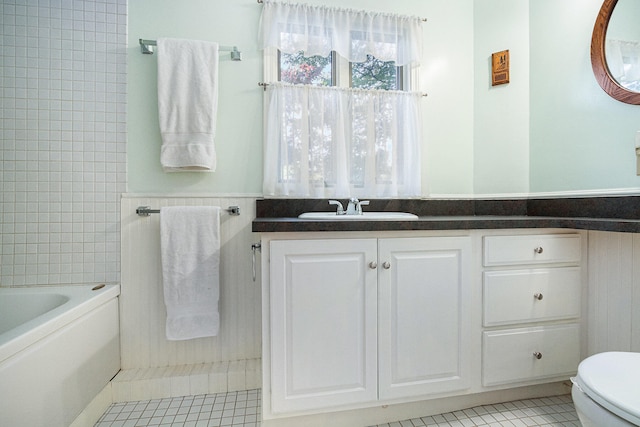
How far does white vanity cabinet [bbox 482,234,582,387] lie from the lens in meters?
1.36

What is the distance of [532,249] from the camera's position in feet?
4.54

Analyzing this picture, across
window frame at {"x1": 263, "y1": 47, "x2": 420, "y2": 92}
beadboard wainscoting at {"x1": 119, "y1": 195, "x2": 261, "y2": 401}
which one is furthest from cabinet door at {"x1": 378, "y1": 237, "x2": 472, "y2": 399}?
window frame at {"x1": 263, "y1": 47, "x2": 420, "y2": 92}

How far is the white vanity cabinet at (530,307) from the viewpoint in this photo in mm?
1356

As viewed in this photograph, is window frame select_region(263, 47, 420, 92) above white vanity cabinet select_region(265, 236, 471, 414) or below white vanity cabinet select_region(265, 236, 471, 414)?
above

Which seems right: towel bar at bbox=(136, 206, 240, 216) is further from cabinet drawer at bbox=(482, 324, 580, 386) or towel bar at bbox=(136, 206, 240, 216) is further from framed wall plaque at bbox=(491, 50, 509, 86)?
framed wall plaque at bbox=(491, 50, 509, 86)

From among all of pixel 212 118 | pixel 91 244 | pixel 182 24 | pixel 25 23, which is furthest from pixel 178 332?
pixel 25 23

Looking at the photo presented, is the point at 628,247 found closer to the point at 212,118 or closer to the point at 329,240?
the point at 329,240

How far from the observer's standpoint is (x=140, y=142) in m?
1.64

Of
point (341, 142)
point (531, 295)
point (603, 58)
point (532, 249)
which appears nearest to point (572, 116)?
point (603, 58)

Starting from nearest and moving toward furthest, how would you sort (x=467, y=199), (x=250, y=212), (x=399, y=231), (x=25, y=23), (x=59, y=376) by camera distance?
(x=59, y=376) < (x=399, y=231) < (x=25, y=23) < (x=250, y=212) < (x=467, y=199)

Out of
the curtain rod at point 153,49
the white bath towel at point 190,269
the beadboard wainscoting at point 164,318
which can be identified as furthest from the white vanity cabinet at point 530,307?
the curtain rod at point 153,49

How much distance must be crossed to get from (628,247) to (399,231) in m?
1.05

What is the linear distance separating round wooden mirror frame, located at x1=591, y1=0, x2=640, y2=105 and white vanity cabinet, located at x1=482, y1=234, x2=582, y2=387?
0.72m

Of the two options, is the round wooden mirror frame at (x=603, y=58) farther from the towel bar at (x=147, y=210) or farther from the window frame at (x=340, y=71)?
the towel bar at (x=147, y=210)
